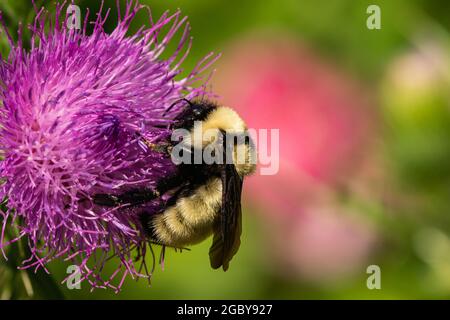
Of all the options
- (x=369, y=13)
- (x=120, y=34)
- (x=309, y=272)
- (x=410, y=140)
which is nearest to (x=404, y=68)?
(x=410, y=140)

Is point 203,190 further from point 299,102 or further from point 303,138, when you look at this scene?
point 299,102

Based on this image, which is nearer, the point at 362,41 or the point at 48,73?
the point at 48,73

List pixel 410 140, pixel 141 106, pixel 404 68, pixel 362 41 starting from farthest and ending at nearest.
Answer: pixel 362 41, pixel 404 68, pixel 410 140, pixel 141 106

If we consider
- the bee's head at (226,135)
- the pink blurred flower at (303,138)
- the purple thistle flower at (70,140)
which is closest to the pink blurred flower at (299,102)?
the pink blurred flower at (303,138)

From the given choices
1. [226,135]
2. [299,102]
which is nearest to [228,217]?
[226,135]

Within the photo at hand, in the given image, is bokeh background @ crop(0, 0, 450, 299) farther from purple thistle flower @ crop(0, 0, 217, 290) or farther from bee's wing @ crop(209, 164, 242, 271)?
purple thistle flower @ crop(0, 0, 217, 290)
